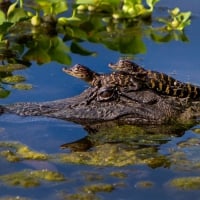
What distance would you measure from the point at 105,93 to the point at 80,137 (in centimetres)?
48

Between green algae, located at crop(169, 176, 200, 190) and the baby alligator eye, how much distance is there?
1.28m

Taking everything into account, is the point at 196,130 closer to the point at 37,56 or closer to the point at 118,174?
the point at 118,174

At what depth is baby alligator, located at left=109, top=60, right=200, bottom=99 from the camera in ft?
19.5

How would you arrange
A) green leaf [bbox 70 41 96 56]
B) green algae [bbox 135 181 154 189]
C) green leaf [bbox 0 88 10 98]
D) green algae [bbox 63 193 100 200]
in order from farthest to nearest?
green leaf [bbox 70 41 96 56]
green leaf [bbox 0 88 10 98]
green algae [bbox 135 181 154 189]
green algae [bbox 63 193 100 200]

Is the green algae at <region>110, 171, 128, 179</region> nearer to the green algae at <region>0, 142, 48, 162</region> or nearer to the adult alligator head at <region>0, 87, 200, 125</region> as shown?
the green algae at <region>0, 142, 48, 162</region>

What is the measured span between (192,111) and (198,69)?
1353 mm

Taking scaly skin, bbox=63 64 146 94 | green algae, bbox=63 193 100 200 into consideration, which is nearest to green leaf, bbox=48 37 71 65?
scaly skin, bbox=63 64 146 94

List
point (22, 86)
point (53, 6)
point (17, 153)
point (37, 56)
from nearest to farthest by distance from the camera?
point (17, 153) → point (22, 86) → point (37, 56) → point (53, 6)

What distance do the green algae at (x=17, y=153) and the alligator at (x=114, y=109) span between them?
23.0 inches

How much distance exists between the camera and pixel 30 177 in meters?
4.70

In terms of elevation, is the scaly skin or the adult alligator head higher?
the scaly skin

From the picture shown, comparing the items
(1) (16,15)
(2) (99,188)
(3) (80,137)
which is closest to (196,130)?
(3) (80,137)

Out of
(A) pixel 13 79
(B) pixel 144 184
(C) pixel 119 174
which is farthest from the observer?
(A) pixel 13 79

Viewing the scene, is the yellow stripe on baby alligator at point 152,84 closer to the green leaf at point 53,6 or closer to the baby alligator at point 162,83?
the baby alligator at point 162,83
